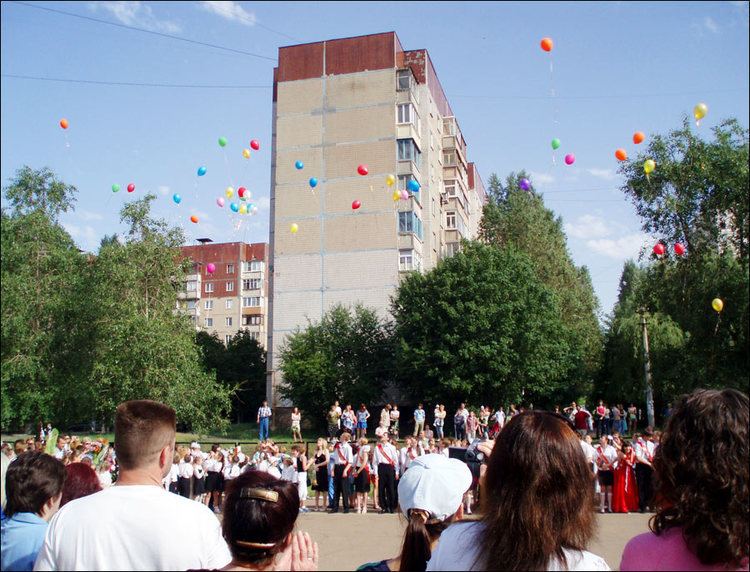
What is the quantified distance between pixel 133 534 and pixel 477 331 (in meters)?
37.5

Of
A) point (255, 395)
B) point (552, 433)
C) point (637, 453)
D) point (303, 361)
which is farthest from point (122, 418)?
point (255, 395)

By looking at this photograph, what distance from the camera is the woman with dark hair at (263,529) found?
2.74m

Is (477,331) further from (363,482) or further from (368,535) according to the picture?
(368,535)

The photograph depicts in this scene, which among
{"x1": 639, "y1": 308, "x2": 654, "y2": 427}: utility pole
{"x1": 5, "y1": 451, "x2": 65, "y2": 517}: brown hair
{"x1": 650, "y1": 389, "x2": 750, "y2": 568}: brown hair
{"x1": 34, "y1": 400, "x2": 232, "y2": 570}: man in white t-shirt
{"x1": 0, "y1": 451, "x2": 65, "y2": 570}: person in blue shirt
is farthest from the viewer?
{"x1": 639, "y1": 308, "x2": 654, "y2": 427}: utility pole

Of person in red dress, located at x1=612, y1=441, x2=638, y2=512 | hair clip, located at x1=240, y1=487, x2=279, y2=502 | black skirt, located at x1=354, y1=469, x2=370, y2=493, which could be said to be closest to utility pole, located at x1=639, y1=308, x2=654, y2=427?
person in red dress, located at x1=612, y1=441, x2=638, y2=512

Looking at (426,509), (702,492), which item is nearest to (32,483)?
(426,509)

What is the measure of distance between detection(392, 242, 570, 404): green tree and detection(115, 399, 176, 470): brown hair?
35723mm

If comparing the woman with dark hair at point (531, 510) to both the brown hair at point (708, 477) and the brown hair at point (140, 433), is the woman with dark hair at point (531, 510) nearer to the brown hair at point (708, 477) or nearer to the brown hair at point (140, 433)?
the brown hair at point (708, 477)

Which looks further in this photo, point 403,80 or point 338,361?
point 403,80

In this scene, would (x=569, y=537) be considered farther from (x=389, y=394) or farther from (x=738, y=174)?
(x=389, y=394)

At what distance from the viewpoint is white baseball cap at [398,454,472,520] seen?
3.03 metres

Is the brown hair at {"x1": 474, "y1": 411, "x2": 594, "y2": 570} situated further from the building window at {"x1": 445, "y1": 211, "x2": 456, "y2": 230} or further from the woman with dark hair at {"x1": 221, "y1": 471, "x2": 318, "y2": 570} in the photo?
the building window at {"x1": 445, "y1": 211, "x2": 456, "y2": 230}

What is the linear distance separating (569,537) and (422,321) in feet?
126

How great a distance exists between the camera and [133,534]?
2.91 metres
